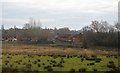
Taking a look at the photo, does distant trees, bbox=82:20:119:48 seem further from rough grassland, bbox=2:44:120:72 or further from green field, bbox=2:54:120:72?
green field, bbox=2:54:120:72

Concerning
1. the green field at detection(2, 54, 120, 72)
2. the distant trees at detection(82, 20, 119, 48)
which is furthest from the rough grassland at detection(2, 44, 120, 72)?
the distant trees at detection(82, 20, 119, 48)

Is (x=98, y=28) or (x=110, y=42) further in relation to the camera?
(x=98, y=28)

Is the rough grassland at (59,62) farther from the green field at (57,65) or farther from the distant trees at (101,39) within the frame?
the distant trees at (101,39)

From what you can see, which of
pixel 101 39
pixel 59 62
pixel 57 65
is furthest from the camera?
Answer: pixel 101 39

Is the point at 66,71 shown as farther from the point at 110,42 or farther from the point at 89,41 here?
the point at 89,41

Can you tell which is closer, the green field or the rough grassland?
the green field

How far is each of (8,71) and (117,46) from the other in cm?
3367

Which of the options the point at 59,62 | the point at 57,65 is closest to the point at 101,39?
the point at 59,62

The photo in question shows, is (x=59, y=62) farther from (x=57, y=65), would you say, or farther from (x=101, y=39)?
(x=101, y=39)

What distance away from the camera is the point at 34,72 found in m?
18.3

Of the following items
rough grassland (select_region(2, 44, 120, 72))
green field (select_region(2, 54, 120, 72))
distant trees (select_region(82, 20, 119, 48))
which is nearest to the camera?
green field (select_region(2, 54, 120, 72))

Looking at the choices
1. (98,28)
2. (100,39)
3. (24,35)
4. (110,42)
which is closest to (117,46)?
(110,42)

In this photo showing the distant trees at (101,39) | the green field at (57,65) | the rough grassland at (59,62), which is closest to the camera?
the green field at (57,65)

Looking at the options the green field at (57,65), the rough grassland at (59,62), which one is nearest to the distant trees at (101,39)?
the rough grassland at (59,62)
